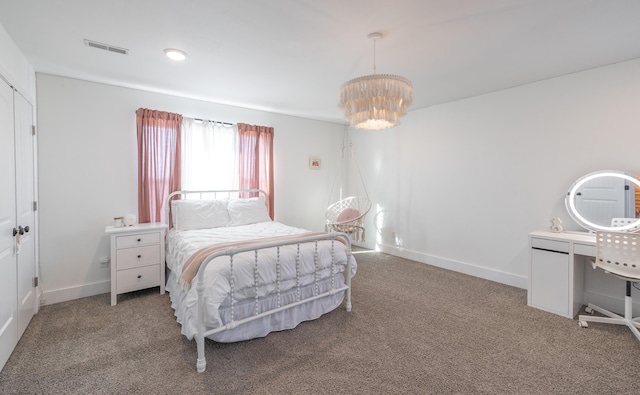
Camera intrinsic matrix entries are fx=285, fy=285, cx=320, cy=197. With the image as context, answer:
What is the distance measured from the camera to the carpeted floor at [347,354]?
1.85 m

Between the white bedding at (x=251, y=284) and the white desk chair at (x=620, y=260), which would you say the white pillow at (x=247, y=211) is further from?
the white desk chair at (x=620, y=260)

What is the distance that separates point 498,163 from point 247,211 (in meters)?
3.45

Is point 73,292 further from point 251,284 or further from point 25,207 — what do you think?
point 251,284

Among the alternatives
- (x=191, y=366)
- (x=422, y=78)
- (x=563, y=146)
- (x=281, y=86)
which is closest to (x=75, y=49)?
(x=281, y=86)

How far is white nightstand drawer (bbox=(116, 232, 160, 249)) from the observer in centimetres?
308

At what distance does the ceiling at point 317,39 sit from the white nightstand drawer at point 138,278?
7.06 feet

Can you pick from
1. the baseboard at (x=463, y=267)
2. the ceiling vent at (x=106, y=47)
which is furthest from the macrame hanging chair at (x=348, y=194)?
the ceiling vent at (x=106, y=47)

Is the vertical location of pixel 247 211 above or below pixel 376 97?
below

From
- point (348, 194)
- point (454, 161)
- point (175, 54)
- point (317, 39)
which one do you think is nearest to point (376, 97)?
point (317, 39)

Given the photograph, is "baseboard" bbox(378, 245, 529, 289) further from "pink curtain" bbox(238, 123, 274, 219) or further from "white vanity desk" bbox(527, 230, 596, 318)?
"pink curtain" bbox(238, 123, 274, 219)

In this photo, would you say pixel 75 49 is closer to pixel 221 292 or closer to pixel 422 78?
pixel 221 292

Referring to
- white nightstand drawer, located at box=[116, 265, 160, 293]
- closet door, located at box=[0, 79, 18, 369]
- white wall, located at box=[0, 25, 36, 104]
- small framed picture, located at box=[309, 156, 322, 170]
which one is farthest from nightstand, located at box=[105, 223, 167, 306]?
small framed picture, located at box=[309, 156, 322, 170]

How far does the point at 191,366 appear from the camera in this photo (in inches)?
80.1

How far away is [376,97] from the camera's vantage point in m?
2.25
